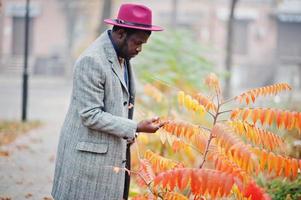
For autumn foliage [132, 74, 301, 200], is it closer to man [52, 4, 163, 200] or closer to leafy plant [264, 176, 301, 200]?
man [52, 4, 163, 200]

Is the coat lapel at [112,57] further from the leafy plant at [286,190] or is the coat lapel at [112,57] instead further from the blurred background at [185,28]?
the blurred background at [185,28]

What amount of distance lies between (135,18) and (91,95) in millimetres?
653

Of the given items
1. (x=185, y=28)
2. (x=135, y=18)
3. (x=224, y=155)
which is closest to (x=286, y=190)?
(x=224, y=155)

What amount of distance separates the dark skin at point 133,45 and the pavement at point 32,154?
290cm

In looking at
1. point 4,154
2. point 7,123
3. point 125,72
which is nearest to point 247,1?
point 7,123

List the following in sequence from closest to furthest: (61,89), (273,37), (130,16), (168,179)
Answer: (168,179)
(130,16)
(61,89)
(273,37)

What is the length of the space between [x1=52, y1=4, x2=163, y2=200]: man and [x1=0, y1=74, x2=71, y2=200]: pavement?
2588mm

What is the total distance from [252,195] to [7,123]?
391 inches

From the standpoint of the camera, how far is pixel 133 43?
3686 millimetres

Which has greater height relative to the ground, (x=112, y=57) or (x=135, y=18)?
(x=135, y=18)

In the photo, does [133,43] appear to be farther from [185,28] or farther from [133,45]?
[185,28]

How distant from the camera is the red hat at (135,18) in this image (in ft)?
12.1

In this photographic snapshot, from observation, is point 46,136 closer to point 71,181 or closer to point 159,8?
point 71,181

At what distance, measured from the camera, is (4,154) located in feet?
28.6
